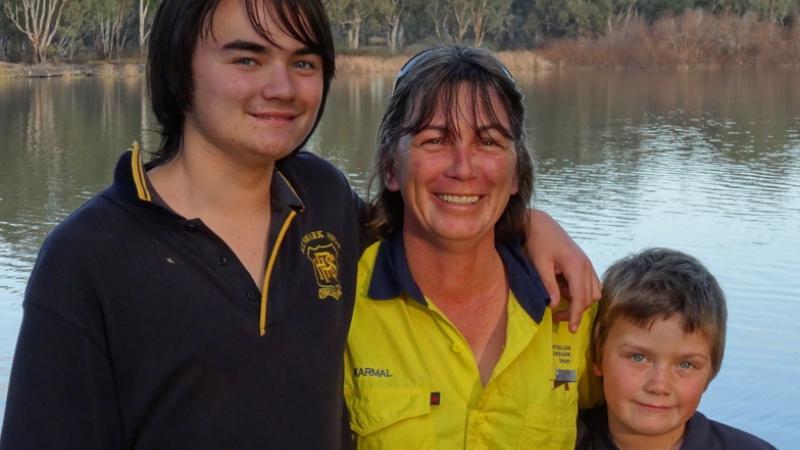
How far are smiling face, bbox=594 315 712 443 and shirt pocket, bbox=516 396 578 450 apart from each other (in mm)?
95

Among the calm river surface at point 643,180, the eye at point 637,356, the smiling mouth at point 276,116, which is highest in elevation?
the smiling mouth at point 276,116

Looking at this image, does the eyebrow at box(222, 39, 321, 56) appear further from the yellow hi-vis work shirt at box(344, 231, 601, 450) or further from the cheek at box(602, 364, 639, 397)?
the cheek at box(602, 364, 639, 397)

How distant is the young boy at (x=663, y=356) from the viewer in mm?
2242

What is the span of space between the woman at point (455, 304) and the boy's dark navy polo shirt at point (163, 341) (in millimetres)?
174

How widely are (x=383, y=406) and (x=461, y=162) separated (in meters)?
0.49

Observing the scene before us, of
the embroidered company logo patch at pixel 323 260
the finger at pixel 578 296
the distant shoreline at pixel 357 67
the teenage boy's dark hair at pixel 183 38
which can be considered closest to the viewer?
the teenage boy's dark hair at pixel 183 38

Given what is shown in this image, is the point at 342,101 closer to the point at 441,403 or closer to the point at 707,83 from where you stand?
the point at 707,83

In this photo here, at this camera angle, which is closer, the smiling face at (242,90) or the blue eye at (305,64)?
the smiling face at (242,90)

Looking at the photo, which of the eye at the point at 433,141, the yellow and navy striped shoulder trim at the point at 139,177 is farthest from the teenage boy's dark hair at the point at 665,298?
the yellow and navy striped shoulder trim at the point at 139,177

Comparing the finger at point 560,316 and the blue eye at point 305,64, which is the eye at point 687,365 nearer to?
the finger at point 560,316

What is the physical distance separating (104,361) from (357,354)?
577mm

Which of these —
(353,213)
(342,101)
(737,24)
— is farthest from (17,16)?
(353,213)

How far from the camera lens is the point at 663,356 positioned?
226 centimetres

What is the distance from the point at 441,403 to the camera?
2188mm
